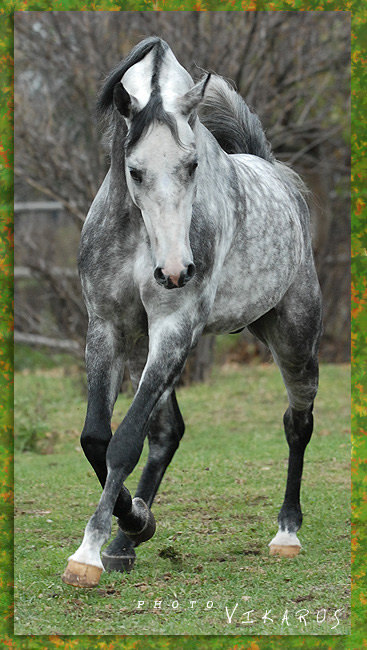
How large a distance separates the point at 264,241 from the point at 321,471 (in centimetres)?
285

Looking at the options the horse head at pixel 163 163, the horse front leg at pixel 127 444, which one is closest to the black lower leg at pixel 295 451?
the horse front leg at pixel 127 444

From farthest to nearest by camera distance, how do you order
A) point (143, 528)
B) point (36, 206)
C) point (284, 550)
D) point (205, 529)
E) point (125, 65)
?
point (36, 206), point (205, 529), point (284, 550), point (143, 528), point (125, 65)

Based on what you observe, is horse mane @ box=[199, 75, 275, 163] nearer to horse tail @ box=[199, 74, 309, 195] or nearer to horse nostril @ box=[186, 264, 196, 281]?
horse tail @ box=[199, 74, 309, 195]

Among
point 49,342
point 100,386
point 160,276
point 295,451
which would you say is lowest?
point 49,342

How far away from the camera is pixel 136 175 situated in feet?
11.4

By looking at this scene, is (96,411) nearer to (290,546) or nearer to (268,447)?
(290,546)

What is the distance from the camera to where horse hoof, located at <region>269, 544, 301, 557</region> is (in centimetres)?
466

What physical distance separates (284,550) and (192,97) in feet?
7.89

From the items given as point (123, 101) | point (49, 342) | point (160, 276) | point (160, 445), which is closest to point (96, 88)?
point (49, 342)

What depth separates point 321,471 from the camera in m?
6.79

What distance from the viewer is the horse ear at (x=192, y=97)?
11.5ft

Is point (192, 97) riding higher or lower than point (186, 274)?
higher

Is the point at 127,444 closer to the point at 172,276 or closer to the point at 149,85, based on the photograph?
the point at 172,276

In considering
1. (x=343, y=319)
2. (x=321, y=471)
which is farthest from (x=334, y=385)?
(x=321, y=471)
